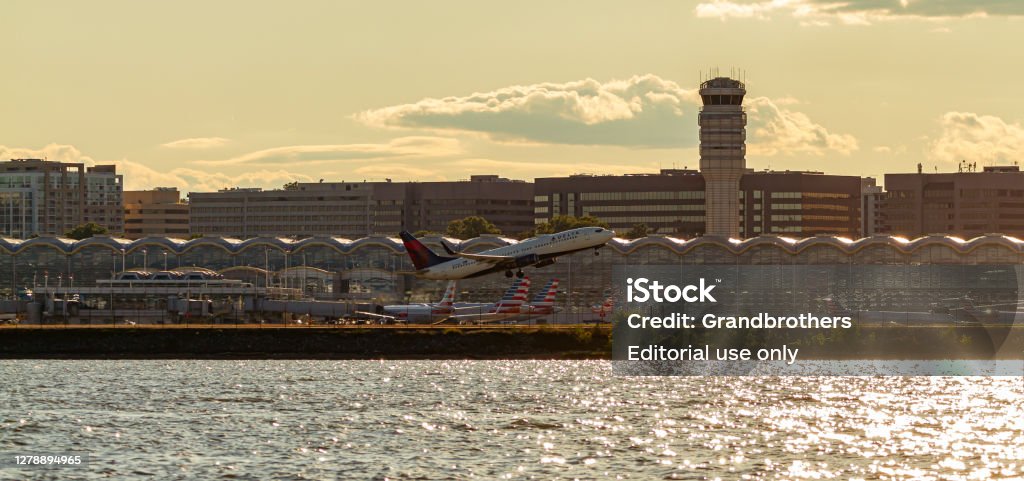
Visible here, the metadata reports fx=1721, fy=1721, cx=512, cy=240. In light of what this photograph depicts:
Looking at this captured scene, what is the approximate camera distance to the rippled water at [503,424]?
87312 mm

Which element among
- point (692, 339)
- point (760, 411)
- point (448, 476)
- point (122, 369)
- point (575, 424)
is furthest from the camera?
point (692, 339)

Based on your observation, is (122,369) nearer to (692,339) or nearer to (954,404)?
(692,339)

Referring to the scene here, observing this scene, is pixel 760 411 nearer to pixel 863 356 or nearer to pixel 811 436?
pixel 811 436

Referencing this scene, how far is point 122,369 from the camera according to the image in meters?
159

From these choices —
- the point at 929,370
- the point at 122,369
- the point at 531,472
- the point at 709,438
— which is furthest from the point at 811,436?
the point at 122,369

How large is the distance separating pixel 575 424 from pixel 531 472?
2282 cm

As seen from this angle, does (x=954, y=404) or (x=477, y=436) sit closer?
(x=477, y=436)

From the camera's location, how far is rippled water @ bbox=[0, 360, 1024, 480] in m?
87.3

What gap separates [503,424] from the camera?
353 feet

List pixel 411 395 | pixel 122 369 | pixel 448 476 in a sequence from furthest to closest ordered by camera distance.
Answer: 1. pixel 122 369
2. pixel 411 395
3. pixel 448 476

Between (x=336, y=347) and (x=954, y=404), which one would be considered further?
(x=336, y=347)

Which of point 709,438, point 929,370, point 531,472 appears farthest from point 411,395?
point 929,370

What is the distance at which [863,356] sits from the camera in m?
172

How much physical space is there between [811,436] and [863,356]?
73.0m
